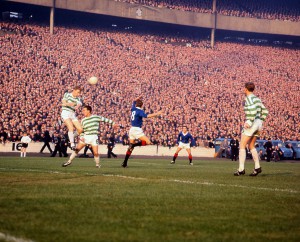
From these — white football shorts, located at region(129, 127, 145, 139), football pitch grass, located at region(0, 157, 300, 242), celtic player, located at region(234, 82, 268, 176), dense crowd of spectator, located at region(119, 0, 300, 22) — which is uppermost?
dense crowd of spectator, located at region(119, 0, 300, 22)

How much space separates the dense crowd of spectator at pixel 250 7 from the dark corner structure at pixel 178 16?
164 cm

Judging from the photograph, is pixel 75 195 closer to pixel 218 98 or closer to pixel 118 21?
pixel 218 98

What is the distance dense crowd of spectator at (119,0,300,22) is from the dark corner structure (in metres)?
1.64

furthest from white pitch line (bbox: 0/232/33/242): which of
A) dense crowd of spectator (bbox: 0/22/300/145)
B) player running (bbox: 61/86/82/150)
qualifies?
dense crowd of spectator (bbox: 0/22/300/145)

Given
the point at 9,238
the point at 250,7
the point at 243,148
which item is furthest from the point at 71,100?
the point at 250,7

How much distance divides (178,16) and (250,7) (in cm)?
1182

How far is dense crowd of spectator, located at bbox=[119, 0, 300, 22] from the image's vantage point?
3098 inches

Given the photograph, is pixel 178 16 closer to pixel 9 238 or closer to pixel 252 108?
pixel 252 108

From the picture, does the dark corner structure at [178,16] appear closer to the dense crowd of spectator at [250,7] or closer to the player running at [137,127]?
the dense crowd of spectator at [250,7]

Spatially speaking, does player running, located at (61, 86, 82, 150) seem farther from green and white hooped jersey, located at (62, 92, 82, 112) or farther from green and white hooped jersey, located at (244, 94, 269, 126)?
green and white hooped jersey, located at (244, 94, 269, 126)

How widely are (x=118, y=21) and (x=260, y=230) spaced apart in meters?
68.0

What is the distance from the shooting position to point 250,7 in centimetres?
8231

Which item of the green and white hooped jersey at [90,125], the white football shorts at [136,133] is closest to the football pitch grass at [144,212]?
the green and white hooped jersey at [90,125]

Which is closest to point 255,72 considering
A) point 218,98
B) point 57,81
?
point 218,98
